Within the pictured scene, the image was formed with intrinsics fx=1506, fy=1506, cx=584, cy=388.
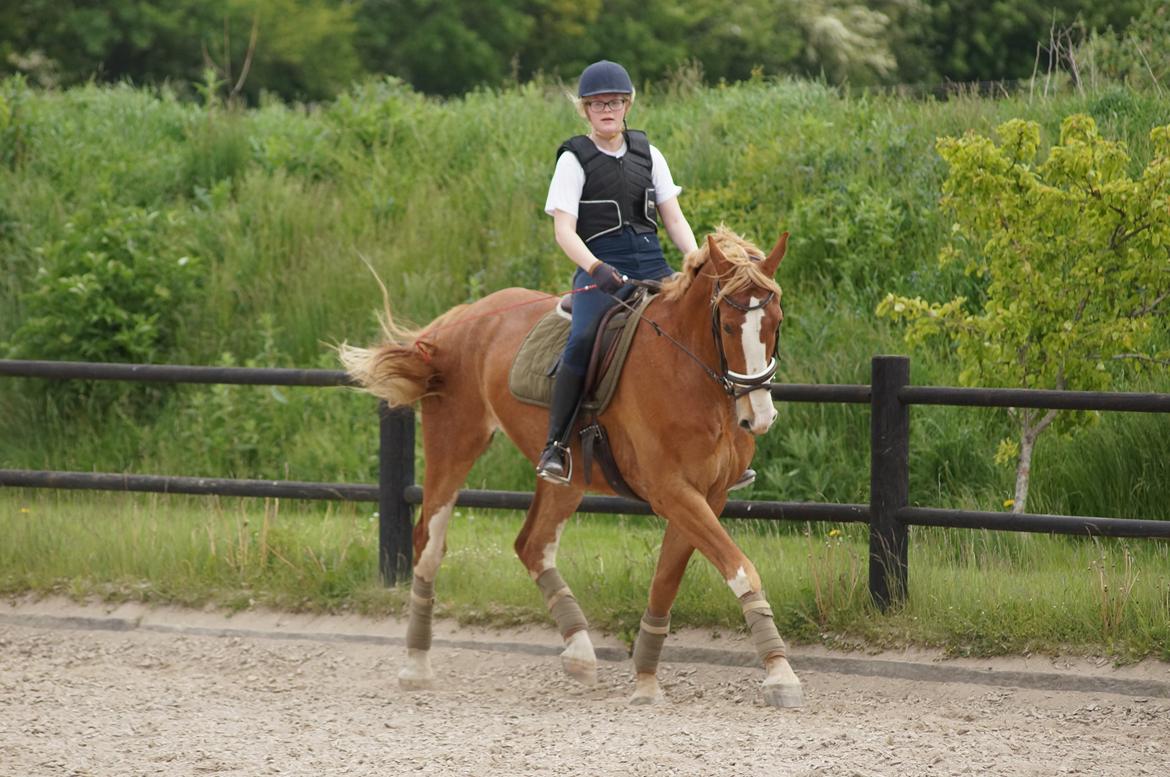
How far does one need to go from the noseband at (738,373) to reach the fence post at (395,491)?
2.67 meters

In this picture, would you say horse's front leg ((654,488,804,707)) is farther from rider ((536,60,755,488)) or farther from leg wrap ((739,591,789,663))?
rider ((536,60,755,488))

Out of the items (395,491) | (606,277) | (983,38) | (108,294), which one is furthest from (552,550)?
(983,38)

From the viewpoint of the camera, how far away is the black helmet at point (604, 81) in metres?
6.90

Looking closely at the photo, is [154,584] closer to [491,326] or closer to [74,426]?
[491,326]

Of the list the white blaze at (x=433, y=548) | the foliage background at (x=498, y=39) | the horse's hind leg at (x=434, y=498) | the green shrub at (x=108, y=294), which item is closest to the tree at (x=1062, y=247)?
the horse's hind leg at (x=434, y=498)

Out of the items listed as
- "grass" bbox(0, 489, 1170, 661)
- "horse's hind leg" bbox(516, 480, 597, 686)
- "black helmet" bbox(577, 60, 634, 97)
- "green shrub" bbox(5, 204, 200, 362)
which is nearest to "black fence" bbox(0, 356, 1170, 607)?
"grass" bbox(0, 489, 1170, 661)

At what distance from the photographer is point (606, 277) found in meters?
6.63

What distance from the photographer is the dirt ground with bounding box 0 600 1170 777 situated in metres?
5.78

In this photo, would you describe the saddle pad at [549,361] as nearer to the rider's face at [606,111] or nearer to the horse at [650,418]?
the horse at [650,418]

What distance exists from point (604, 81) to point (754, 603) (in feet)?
8.06

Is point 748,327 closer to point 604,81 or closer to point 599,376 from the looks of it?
point 599,376

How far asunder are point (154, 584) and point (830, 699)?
14.2 feet

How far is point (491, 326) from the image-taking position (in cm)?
779

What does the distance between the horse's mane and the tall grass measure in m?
3.78
